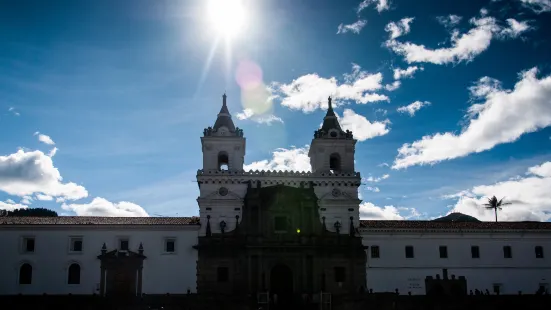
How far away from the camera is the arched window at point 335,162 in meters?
55.1

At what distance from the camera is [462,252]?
53.4m

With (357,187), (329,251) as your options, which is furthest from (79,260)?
(357,187)

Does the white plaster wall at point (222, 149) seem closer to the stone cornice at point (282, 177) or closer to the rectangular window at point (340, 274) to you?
the stone cornice at point (282, 177)

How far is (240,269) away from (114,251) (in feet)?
35.7

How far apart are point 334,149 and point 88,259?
24.1 metres

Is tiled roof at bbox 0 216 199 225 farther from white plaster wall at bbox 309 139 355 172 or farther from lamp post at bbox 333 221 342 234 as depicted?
white plaster wall at bbox 309 139 355 172

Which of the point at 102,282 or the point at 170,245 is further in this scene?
the point at 170,245

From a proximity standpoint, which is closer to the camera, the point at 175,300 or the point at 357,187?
the point at 175,300

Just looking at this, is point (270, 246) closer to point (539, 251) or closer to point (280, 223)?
point (280, 223)

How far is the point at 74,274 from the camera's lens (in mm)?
49656

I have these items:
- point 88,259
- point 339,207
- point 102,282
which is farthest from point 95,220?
point 339,207

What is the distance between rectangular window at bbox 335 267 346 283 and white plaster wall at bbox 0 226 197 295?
1238 cm

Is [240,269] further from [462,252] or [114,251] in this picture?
[462,252]

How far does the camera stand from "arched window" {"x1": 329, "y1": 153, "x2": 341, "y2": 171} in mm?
55062
